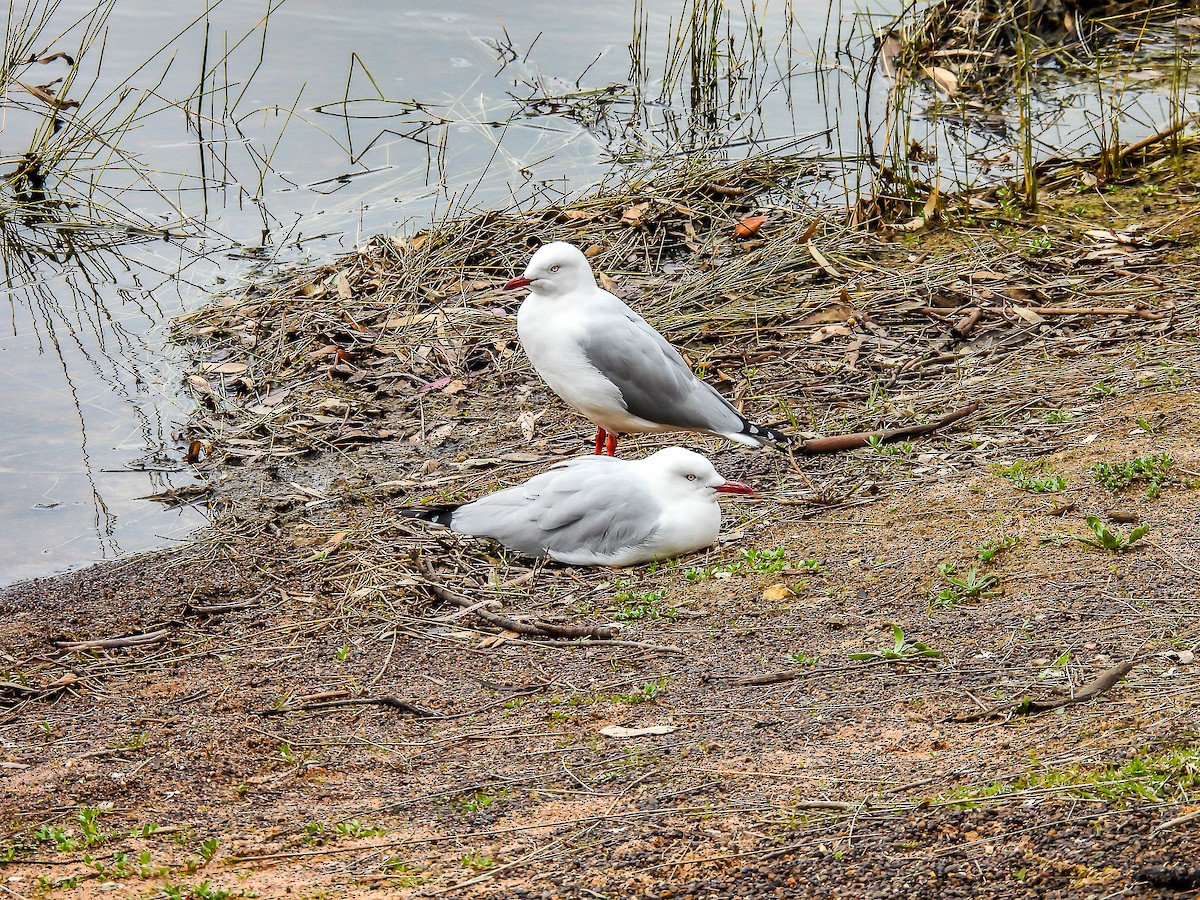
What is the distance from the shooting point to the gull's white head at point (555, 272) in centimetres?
604

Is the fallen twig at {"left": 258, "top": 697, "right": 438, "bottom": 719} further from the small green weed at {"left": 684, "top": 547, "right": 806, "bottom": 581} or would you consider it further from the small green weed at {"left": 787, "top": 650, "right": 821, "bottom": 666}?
the small green weed at {"left": 684, "top": 547, "right": 806, "bottom": 581}

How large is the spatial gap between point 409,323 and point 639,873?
5506mm

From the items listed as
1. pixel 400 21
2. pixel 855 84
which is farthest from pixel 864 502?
→ pixel 400 21

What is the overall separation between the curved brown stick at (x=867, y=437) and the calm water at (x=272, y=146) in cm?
301

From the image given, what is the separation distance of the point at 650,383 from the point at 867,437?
1014mm

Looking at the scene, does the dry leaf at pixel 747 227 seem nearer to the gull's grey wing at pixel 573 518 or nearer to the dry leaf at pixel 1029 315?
the dry leaf at pixel 1029 315

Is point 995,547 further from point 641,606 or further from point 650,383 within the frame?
point 650,383

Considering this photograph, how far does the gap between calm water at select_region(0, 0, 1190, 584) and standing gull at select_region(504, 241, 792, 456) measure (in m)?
1.95

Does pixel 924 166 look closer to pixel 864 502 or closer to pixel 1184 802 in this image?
pixel 864 502

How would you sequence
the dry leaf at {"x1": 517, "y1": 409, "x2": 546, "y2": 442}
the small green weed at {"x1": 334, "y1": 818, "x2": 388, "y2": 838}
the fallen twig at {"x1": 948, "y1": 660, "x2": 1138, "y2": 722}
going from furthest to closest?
the dry leaf at {"x1": 517, "y1": 409, "x2": 546, "y2": 442}, the fallen twig at {"x1": 948, "y1": 660, "x2": 1138, "y2": 722}, the small green weed at {"x1": 334, "y1": 818, "x2": 388, "y2": 838}

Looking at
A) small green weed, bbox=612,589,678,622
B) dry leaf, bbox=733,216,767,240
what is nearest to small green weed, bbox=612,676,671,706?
small green weed, bbox=612,589,678,622

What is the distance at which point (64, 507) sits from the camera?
261 inches

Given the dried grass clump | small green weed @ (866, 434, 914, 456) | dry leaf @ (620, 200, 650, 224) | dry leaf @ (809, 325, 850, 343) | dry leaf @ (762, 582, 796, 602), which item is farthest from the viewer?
the dried grass clump

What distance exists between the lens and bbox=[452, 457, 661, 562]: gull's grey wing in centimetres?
510
